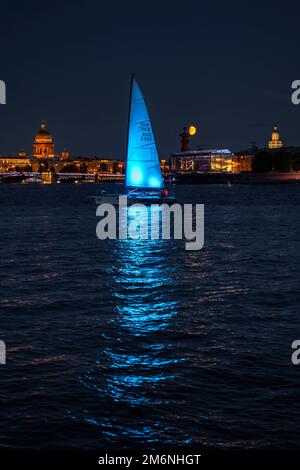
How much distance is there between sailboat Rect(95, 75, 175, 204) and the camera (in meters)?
61.5

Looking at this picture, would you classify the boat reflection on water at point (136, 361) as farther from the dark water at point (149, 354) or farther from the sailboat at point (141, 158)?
the sailboat at point (141, 158)

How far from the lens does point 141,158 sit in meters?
63.3

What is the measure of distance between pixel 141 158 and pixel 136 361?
50052mm

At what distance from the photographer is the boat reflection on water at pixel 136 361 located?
11.0 metres

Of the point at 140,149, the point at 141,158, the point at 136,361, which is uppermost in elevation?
the point at 140,149

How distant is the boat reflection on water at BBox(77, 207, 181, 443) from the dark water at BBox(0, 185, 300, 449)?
0.11 ft

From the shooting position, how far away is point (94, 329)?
1691 centimetres

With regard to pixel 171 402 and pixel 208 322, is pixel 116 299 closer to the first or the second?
pixel 208 322

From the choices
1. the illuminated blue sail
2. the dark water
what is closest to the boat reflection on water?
the dark water

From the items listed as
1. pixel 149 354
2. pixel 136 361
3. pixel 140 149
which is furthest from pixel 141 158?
pixel 136 361

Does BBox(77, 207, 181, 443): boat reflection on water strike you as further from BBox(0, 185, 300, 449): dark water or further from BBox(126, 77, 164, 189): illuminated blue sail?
BBox(126, 77, 164, 189): illuminated blue sail

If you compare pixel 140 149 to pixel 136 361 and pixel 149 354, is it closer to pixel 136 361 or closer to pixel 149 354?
pixel 149 354

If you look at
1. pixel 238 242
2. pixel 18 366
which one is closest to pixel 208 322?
pixel 18 366

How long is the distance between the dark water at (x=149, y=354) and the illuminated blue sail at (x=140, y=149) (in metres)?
33.0
